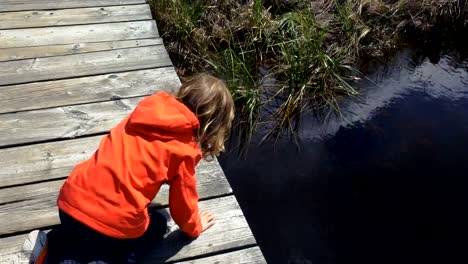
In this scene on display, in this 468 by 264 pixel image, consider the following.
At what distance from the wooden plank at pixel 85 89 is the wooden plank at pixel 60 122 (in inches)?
2.4

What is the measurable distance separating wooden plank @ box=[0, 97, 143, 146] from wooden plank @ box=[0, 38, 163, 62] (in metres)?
0.57

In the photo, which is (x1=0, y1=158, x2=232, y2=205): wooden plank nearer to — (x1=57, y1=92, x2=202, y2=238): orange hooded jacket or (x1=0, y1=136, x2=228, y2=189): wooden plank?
(x1=0, y1=136, x2=228, y2=189): wooden plank

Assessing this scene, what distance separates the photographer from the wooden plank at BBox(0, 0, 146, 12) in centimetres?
363

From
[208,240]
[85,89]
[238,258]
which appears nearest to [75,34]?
A: [85,89]

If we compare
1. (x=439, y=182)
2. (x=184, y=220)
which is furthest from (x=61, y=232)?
(x=439, y=182)

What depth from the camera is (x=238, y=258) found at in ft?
7.10

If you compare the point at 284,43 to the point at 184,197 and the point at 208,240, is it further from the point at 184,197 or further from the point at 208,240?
the point at 184,197

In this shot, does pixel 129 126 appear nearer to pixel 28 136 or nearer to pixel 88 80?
pixel 28 136

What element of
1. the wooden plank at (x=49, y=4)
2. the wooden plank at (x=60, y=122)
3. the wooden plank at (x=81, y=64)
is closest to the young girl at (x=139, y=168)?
the wooden plank at (x=60, y=122)

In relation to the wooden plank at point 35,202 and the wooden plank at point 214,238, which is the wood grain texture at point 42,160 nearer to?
the wooden plank at point 35,202

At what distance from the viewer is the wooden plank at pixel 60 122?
8.52 ft

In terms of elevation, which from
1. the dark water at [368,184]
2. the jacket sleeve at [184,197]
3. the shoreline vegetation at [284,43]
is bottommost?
the dark water at [368,184]

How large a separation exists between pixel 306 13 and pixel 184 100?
308cm

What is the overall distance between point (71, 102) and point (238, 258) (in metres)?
1.29
